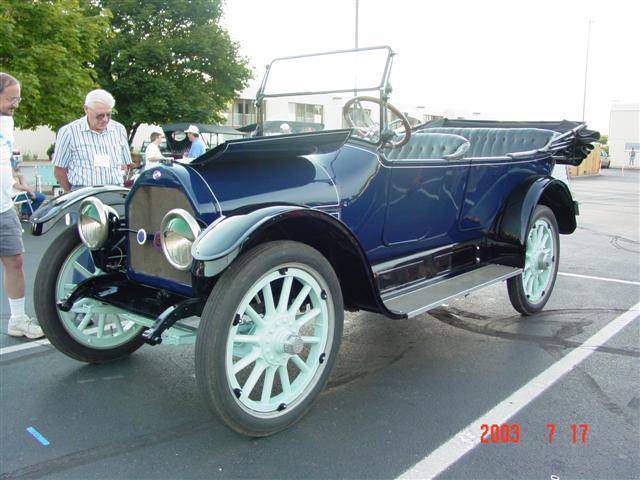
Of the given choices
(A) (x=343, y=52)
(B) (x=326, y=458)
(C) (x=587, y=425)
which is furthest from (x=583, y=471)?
(A) (x=343, y=52)

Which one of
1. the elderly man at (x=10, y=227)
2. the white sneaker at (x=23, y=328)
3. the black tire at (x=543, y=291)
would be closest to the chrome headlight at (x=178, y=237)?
the elderly man at (x=10, y=227)

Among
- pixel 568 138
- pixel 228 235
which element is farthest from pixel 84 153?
pixel 568 138

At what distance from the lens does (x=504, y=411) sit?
2.80 metres

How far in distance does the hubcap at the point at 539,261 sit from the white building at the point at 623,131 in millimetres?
44807

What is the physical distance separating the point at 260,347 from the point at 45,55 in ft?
35.4

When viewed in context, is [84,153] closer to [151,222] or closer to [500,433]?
[151,222]

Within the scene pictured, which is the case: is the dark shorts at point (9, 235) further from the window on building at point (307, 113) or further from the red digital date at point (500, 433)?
the red digital date at point (500, 433)

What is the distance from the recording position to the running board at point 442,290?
3.02 meters

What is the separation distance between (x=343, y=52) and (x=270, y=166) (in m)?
1.29

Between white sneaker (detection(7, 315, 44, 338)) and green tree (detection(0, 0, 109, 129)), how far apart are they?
8090mm

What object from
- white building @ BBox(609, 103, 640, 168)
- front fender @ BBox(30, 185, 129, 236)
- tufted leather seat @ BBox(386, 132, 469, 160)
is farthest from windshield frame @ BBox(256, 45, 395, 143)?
white building @ BBox(609, 103, 640, 168)

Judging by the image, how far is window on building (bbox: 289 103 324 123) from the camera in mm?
3875

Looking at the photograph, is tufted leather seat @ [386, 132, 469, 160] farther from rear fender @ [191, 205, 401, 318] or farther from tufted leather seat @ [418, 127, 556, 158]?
rear fender @ [191, 205, 401, 318]

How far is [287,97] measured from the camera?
3977mm
